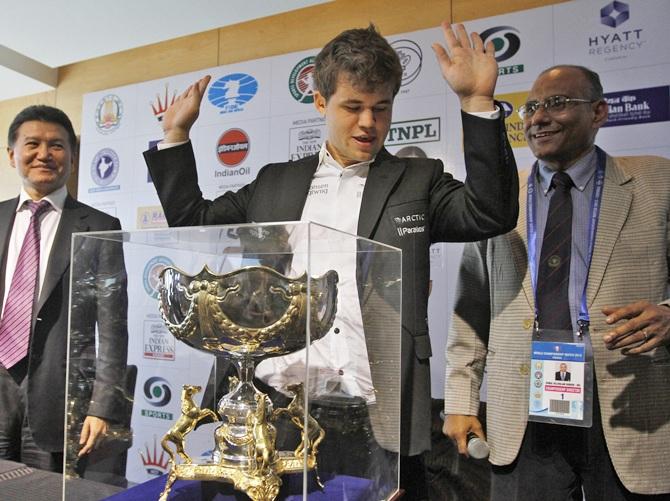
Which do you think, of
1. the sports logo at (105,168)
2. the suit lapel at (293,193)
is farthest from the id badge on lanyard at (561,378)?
the sports logo at (105,168)

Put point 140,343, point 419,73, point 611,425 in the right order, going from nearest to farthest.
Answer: point 140,343
point 611,425
point 419,73

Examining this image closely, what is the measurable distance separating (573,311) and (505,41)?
1759 mm

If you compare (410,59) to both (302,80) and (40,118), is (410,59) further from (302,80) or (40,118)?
(40,118)

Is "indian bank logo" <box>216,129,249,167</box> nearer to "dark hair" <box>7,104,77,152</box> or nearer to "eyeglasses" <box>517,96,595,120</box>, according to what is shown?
"dark hair" <box>7,104,77,152</box>

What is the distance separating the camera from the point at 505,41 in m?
2.68

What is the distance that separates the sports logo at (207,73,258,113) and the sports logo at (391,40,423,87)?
94cm

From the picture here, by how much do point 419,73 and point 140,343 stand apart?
7.64 ft

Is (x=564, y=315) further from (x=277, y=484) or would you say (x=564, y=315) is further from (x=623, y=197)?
(x=277, y=484)

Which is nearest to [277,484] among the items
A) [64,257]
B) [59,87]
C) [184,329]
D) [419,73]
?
[184,329]

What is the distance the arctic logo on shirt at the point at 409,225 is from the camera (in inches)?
44.1

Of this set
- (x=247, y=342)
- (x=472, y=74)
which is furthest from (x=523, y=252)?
(x=247, y=342)

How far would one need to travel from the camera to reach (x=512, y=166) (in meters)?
1.06

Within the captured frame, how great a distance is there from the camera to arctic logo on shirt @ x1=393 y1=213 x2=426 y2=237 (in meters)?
1.12

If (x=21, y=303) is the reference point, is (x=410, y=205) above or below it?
above
